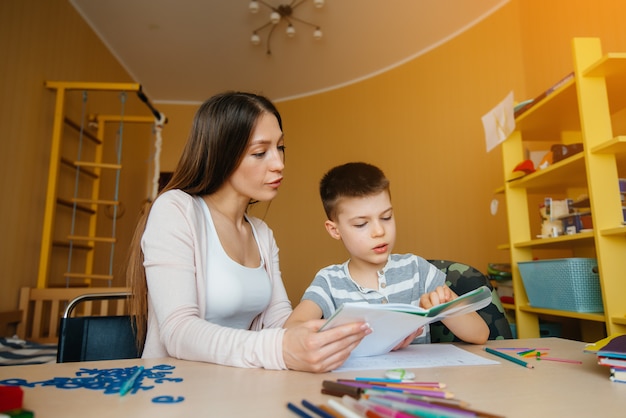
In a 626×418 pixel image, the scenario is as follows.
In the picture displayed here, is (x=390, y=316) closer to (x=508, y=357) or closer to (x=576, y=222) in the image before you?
(x=508, y=357)

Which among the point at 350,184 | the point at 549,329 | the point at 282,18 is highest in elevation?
the point at 282,18

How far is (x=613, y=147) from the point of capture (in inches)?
55.8

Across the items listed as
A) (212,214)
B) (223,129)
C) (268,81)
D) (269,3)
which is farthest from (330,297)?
(268,81)

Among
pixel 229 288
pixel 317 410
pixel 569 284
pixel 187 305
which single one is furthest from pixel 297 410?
pixel 569 284

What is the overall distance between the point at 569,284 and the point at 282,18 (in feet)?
8.58

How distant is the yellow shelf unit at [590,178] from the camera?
4.72 feet

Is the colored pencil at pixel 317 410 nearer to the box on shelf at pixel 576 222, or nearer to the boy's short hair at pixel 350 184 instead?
the boy's short hair at pixel 350 184

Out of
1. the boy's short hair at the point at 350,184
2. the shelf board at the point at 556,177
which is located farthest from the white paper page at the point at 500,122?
the boy's short hair at the point at 350,184

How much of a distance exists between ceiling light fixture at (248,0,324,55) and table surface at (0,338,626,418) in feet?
8.84

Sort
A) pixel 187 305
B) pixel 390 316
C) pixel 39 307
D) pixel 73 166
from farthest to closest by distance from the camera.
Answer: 1. pixel 73 166
2. pixel 39 307
3. pixel 187 305
4. pixel 390 316

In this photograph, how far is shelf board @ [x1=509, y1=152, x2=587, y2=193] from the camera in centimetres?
162

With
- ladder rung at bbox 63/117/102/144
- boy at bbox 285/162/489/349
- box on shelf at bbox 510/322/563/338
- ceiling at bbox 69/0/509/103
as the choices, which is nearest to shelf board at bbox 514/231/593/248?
box on shelf at bbox 510/322/563/338

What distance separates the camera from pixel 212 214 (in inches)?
46.3

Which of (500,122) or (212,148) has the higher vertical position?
(500,122)
